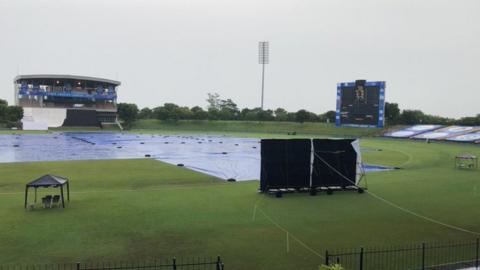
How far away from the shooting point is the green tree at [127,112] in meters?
119

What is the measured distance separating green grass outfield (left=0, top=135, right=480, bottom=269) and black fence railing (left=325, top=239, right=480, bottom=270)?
60 cm

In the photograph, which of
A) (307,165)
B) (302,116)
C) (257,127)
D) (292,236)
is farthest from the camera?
(302,116)

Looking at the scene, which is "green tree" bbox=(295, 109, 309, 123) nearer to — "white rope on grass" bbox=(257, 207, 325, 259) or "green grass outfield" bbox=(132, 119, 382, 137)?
"green grass outfield" bbox=(132, 119, 382, 137)

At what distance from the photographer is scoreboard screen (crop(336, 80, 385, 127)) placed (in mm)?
76438

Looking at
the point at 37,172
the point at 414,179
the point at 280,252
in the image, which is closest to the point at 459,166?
the point at 414,179

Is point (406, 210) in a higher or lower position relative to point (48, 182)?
lower

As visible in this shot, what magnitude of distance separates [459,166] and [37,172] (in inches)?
1258

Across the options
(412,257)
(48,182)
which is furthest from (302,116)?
(412,257)

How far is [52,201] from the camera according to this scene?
16.5 meters

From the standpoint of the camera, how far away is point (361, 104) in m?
78.9

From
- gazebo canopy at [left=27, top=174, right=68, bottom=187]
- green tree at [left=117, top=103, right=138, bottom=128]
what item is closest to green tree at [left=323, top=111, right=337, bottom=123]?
green tree at [left=117, top=103, right=138, bottom=128]

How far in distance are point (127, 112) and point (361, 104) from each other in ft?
230

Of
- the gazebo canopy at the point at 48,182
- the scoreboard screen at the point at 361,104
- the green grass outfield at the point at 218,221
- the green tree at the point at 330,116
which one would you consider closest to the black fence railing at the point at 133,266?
the green grass outfield at the point at 218,221

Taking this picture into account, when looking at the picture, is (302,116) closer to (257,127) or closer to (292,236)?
(257,127)
